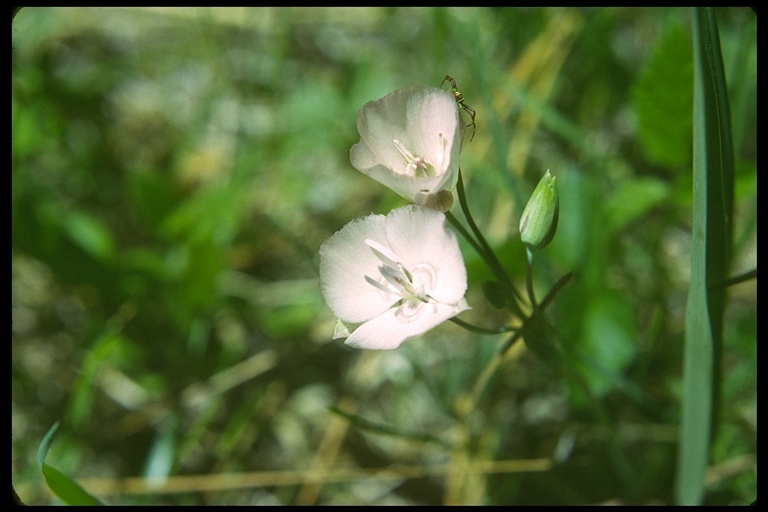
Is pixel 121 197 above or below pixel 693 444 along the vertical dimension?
above

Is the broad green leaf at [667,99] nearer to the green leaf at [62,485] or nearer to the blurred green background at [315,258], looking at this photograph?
the blurred green background at [315,258]

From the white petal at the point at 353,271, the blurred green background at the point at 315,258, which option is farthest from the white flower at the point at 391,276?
the blurred green background at the point at 315,258

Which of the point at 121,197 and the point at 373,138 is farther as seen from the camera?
the point at 121,197

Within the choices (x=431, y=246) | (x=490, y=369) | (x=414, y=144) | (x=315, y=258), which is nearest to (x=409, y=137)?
(x=414, y=144)

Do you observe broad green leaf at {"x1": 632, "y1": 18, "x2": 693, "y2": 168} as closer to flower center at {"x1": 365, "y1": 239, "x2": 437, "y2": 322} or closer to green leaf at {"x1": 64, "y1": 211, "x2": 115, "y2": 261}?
flower center at {"x1": 365, "y1": 239, "x2": 437, "y2": 322}

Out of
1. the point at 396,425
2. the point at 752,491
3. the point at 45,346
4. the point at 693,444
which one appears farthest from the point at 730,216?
the point at 45,346

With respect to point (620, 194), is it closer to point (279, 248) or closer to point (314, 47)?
point (279, 248)

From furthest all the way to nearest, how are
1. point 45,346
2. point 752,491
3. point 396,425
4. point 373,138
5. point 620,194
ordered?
point 45,346 < point 396,425 < point 620,194 < point 752,491 < point 373,138
